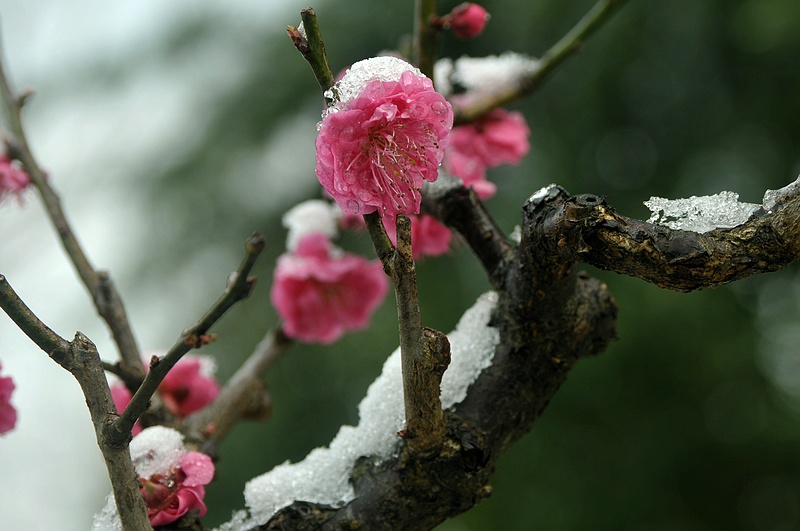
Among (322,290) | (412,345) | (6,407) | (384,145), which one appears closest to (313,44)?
(384,145)

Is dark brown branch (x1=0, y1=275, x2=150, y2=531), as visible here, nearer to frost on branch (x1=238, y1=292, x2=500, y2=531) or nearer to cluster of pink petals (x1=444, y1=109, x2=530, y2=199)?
frost on branch (x1=238, y1=292, x2=500, y2=531)

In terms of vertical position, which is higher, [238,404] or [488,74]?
[488,74]

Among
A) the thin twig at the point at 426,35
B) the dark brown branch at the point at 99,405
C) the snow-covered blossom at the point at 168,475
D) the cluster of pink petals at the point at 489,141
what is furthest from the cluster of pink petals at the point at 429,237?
the dark brown branch at the point at 99,405

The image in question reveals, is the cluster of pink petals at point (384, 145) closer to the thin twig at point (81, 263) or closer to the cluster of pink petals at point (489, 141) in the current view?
the thin twig at point (81, 263)

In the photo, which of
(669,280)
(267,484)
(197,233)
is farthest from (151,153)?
(669,280)

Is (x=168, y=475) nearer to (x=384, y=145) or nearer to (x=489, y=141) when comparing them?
(x=384, y=145)
